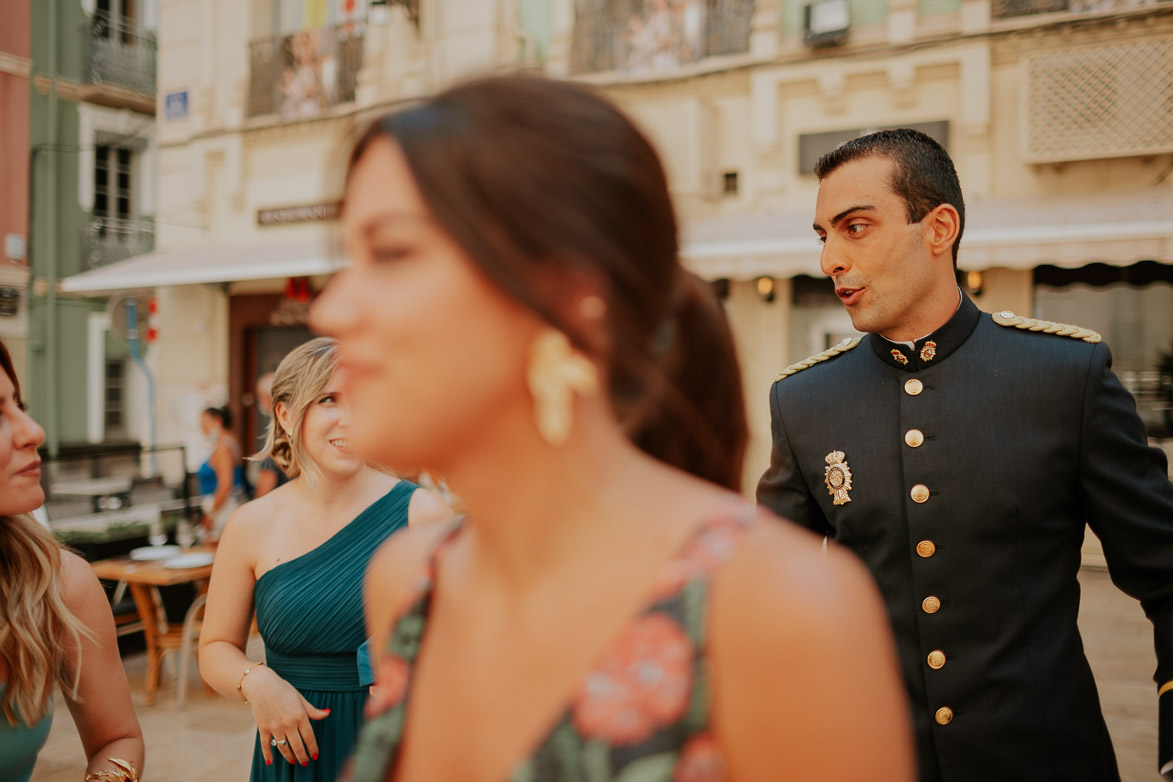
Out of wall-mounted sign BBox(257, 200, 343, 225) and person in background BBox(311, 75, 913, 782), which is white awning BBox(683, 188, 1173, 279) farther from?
person in background BBox(311, 75, 913, 782)

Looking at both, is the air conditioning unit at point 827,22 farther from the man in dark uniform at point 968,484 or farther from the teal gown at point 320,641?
the teal gown at point 320,641

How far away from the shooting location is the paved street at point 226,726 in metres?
4.42

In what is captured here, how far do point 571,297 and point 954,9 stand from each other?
10.0m

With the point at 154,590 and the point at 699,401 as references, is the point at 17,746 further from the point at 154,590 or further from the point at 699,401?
the point at 154,590

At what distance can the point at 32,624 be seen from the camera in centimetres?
182

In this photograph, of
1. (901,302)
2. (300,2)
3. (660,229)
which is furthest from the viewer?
(300,2)

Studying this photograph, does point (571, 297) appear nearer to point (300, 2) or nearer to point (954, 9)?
point (954, 9)

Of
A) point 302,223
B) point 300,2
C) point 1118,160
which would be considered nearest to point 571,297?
point 1118,160

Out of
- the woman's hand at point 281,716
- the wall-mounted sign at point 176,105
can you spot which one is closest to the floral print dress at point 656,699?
the woman's hand at point 281,716

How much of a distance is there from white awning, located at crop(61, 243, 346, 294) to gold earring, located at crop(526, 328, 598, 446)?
9.97m

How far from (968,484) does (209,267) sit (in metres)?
11.5

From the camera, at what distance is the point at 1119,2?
8.37 m

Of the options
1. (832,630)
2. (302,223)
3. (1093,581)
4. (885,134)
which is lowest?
(1093,581)

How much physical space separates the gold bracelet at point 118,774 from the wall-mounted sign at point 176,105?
1427cm
